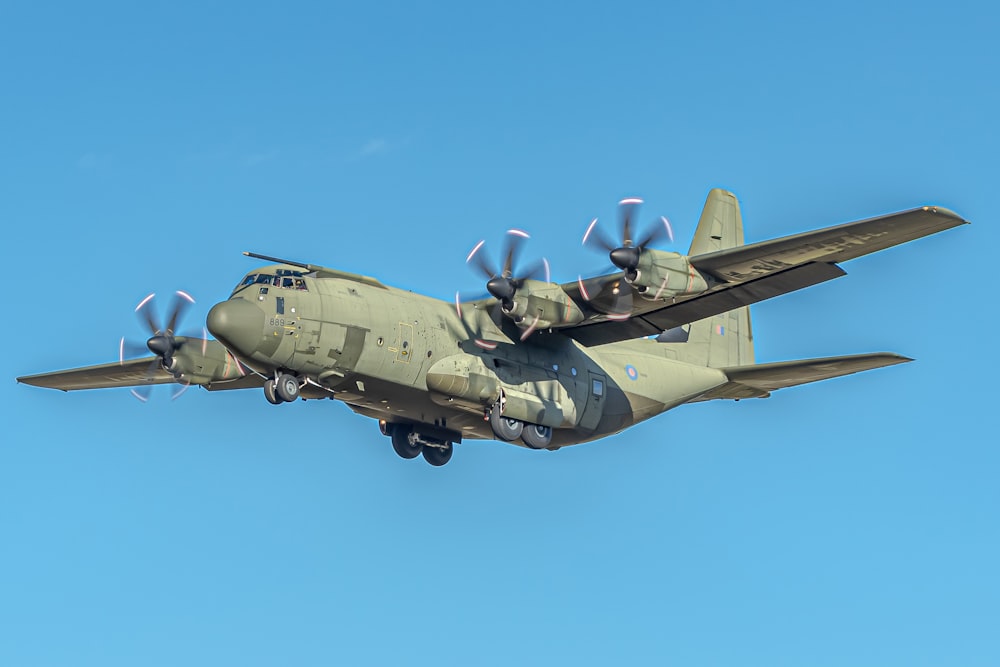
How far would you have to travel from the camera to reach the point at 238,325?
25141mm

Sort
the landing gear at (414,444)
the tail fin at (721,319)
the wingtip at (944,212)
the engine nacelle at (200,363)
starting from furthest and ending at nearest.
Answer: the tail fin at (721,319) → the landing gear at (414,444) → the engine nacelle at (200,363) → the wingtip at (944,212)

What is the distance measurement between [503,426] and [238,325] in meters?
6.00

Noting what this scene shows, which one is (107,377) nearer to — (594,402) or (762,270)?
(594,402)

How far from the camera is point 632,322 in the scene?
95.7 feet

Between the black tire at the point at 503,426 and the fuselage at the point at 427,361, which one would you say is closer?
the fuselage at the point at 427,361

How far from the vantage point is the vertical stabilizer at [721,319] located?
33.0 meters

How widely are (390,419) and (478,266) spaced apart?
4288mm

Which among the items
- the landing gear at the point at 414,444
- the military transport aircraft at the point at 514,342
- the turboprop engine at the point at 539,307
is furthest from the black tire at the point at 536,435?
the landing gear at the point at 414,444

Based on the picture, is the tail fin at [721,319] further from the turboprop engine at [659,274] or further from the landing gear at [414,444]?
the landing gear at [414,444]

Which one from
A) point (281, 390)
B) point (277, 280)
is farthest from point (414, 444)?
point (277, 280)

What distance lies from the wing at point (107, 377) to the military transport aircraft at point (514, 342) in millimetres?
239

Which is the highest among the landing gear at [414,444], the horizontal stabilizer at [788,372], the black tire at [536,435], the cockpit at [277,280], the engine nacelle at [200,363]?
the cockpit at [277,280]

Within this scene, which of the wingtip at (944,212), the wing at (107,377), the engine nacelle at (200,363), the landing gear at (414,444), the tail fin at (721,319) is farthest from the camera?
the tail fin at (721,319)

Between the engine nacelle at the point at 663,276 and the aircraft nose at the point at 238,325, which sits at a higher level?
the engine nacelle at the point at 663,276
